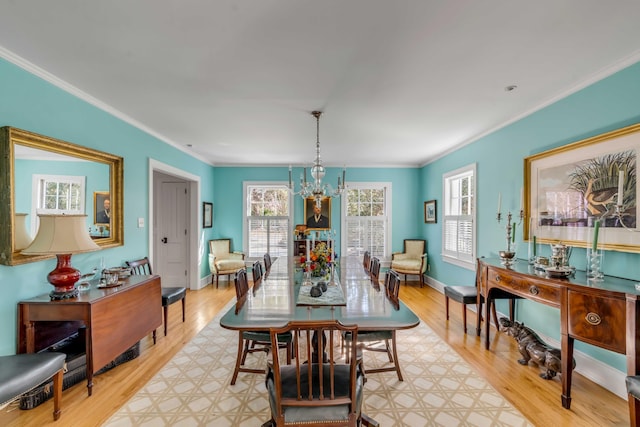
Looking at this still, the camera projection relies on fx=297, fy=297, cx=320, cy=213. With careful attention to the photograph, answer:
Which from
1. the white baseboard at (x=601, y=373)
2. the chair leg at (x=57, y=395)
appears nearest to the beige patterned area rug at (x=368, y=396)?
the chair leg at (x=57, y=395)

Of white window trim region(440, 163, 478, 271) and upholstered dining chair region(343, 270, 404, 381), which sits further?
white window trim region(440, 163, 478, 271)

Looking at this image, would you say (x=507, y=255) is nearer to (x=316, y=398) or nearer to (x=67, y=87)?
(x=316, y=398)

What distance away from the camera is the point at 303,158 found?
5754 mm

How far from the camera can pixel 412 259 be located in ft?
20.2

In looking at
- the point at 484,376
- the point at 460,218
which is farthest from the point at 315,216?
the point at 484,376

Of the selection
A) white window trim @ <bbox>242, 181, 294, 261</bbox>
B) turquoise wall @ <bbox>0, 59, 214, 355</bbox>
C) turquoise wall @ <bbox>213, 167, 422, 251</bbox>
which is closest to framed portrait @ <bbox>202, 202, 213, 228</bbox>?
turquoise wall @ <bbox>213, 167, 422, 251</bbox>

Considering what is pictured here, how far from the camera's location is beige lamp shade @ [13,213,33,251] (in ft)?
7.16

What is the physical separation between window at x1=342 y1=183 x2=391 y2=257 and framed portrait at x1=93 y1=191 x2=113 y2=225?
432cm

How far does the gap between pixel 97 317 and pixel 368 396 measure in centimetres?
217

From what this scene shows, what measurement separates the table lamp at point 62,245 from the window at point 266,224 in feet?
13.5

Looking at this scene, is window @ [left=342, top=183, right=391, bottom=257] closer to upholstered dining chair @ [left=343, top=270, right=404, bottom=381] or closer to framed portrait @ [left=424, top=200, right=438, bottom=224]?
framed portrait @ [left=424, top=200, right=438, bottom=224]

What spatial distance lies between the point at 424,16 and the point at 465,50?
532 mm

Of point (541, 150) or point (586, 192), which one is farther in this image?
point (541, 150)

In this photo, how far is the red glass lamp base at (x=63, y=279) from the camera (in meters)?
2.27
